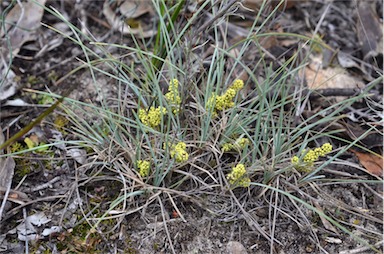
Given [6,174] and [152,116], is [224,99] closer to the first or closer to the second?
[152,116]

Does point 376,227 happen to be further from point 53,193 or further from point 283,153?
point 53,193

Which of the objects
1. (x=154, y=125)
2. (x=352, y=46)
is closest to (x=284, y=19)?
(x=352, y=46)

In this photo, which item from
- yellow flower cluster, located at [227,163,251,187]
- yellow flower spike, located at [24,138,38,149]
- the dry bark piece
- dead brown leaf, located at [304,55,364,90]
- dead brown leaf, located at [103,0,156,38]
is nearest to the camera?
yellow flower cluster, located at [227,163,251,187]

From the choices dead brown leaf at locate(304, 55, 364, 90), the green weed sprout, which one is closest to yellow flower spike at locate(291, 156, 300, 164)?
the green weed sprout

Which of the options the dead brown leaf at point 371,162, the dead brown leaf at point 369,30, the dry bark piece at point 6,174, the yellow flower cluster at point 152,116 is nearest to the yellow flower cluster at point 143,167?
the yellow flower cluster at point 152,116

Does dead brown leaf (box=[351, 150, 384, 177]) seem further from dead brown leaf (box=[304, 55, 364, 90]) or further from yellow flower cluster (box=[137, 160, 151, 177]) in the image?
yellow flower cluster (box=[137, 160, 151, 177])

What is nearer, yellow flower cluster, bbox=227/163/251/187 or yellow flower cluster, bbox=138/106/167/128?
yellow flower cluster, bbox=227/163/251/187

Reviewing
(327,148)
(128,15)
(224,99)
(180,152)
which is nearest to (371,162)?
(327,148)
